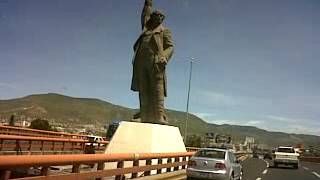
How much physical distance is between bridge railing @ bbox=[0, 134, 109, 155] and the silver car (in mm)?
8351

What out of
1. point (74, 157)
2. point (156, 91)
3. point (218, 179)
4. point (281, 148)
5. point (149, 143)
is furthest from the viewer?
point (281, 148)

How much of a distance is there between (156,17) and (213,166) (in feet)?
Result: 27.6

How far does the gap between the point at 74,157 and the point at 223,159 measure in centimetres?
868

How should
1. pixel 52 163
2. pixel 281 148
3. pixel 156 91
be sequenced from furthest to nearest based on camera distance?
pixel 281 148
pixel 156 91
pixel 52 163

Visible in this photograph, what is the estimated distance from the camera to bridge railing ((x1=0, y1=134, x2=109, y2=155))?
22016mm

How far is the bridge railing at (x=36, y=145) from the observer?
22.0 metres

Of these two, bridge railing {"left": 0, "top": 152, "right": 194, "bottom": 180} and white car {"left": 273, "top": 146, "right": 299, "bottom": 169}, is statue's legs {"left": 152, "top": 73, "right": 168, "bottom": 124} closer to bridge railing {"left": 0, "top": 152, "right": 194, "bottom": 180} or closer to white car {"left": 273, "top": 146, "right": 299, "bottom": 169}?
bridge railing {"left": 0, "top": 152, "right": 194, "bottom": 180}

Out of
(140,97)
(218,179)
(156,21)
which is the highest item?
(156,21)

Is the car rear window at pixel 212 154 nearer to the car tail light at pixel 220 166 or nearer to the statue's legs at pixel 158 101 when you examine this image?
the car tail light at pixel 220 166

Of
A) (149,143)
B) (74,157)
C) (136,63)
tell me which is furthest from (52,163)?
(136,63)

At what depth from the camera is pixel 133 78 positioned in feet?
78.4

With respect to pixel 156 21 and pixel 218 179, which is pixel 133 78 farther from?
pixel 218 179

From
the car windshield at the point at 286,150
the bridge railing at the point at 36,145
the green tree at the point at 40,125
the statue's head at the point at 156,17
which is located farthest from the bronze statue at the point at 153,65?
the green tree at the point at 40,125

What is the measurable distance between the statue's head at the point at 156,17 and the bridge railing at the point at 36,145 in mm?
8156
